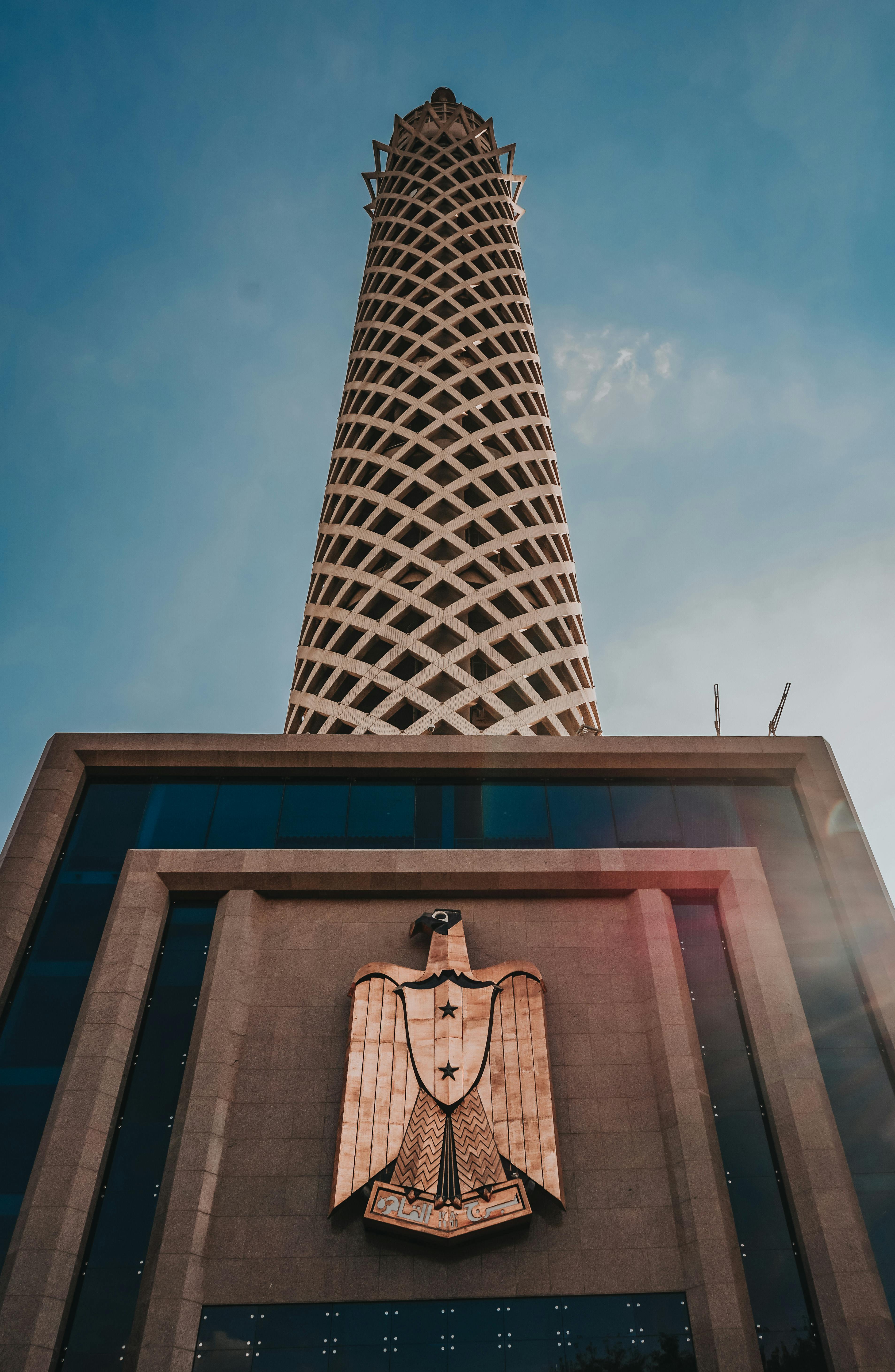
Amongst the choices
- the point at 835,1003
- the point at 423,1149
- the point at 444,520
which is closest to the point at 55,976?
the point at 423,1149

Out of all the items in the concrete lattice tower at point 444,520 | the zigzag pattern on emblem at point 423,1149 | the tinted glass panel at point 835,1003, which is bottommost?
the zigzag pattern on emblem at point 423,1149

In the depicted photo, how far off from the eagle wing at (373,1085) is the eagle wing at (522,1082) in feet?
4.96

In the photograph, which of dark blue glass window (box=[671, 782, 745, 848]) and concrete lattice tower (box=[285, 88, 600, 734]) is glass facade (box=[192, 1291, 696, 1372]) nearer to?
dark blue glass window (box=[671, 782, 745, 848])

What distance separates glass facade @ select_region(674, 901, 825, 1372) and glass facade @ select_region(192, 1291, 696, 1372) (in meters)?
1.47

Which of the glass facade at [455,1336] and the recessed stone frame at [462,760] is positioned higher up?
the recessed stone frame at [462,760]

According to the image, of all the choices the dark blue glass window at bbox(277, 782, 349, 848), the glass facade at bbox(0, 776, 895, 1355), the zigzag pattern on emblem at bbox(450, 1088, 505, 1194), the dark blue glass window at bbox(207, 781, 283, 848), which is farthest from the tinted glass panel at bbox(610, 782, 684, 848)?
the dark blue glass window at bbox(207, 781, 283, 848)

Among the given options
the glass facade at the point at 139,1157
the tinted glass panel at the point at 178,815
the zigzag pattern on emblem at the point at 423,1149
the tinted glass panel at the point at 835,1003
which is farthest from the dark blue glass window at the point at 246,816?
the tinted glass panel at the point at 835,1003

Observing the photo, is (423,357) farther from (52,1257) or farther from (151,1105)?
(52,1257)

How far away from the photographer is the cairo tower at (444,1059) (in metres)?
15.2

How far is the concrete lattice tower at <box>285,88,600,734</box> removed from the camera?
30938 millimetres

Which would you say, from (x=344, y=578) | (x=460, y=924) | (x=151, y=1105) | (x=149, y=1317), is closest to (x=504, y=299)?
(x=344, y=578)

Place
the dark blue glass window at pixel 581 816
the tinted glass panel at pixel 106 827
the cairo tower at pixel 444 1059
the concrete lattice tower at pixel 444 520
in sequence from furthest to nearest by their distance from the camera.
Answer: the concrete lattice tower at pixel 444 520 < the dark blue glass window at pixel 581 816 < the tinted glass panel at pixel 106 827 < the cairo tower at pixel 444 1059

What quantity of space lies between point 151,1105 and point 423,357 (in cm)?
3537

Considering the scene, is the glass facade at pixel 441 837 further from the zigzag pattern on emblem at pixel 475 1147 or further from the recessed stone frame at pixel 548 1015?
the zigzag pattern on emblem at pixel 475 1147
